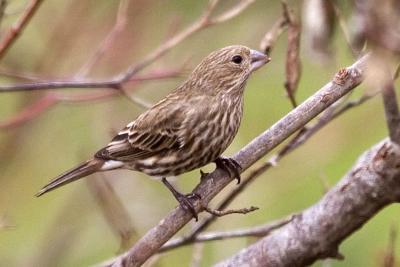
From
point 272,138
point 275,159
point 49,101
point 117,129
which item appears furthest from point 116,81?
point 117,129

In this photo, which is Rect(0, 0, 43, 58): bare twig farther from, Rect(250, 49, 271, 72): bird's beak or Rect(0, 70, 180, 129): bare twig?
Rect(250, 49, 271, 72): bird's beak

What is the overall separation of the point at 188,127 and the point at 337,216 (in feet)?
4.62

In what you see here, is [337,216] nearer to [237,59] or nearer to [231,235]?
[231,235]

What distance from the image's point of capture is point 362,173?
3580 mm

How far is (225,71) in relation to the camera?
5086 mm

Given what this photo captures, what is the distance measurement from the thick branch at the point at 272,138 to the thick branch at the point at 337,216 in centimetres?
27

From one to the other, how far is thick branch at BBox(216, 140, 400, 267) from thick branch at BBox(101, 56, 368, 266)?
0.27 meters

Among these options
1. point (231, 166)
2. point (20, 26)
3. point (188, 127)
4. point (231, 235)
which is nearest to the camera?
point (20, 26)

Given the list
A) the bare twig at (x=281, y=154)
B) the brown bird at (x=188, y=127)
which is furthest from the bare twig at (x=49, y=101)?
the bare twig at (x=281, y=154)

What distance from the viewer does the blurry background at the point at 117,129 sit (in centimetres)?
577

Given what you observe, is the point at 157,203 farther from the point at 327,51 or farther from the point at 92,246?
the point at 327,51

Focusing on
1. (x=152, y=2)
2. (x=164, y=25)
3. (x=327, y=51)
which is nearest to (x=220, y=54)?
(x=152, y=2)

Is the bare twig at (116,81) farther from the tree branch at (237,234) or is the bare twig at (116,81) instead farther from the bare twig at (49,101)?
the tree branch at (237,234)

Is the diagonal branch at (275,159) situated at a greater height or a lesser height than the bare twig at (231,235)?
greater
